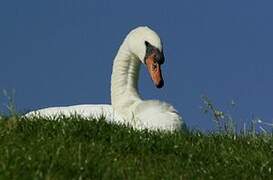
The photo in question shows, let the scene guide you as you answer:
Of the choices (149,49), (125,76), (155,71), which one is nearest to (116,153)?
(155,71)

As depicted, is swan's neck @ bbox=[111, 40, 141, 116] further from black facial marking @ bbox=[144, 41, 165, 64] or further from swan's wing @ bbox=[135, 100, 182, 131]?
swan's wing @ bbox=[135, 100, 182, 131]

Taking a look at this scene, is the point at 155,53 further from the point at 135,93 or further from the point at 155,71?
the point at 135,93

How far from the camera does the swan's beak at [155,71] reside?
60.5 feet

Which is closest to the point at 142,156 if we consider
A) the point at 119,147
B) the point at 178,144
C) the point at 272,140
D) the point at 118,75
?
the point at 119,147

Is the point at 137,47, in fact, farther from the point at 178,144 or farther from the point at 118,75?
the point at 178,144

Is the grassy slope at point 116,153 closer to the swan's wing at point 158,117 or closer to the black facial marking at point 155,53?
the swan's wing at point 158,117

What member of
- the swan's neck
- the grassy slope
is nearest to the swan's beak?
the swan's neck

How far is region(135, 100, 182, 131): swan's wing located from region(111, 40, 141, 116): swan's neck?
6.75 ft

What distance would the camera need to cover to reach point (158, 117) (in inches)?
670

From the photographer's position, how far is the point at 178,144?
12.5m

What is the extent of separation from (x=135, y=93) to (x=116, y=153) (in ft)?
29.9

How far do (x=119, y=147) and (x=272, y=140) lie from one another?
3.00 m

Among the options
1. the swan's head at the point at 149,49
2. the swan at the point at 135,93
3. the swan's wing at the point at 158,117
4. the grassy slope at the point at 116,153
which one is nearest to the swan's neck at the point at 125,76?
the swan at the point at 135,93

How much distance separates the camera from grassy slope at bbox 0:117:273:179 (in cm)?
970
